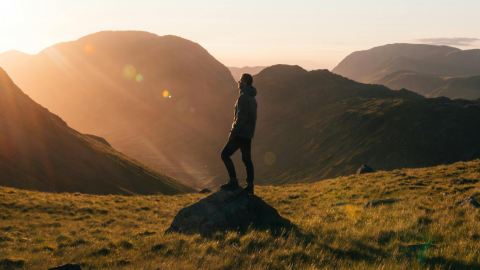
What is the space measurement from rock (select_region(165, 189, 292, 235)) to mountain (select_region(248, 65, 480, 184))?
96.1 m

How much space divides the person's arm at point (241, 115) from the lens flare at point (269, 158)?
132630mm

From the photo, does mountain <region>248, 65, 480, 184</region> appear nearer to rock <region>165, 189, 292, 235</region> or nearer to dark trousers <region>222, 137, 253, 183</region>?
dark trousers <region>222, 137, 253, 183</region>

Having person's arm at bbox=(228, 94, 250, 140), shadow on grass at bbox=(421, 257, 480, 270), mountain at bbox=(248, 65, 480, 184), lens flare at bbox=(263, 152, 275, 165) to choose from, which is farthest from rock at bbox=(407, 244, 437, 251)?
lens flare at bbox=(263, 152, 275, 165)

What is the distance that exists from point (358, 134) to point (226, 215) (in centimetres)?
12616

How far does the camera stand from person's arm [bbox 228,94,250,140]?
36.0 ft

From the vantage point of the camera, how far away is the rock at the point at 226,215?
9867mm

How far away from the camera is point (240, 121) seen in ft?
36.0

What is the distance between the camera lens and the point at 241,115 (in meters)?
11.0

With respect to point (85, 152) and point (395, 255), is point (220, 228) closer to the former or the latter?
point (395, 255)

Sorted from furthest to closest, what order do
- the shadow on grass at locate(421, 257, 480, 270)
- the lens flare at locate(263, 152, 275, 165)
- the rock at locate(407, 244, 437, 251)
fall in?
the lens flare at locate(263, 152, 275, 165)
the rock at locate(407, 244, 437, 251)
the shadow on grass at locate(421, 257, 480, 270)

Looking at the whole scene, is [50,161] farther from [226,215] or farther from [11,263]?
[226,215]

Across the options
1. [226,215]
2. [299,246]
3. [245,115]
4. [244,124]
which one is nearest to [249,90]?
[245,115]

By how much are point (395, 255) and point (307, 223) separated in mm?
3857

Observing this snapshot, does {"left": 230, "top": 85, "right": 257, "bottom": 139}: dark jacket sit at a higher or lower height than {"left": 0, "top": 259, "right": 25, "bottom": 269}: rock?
higher
